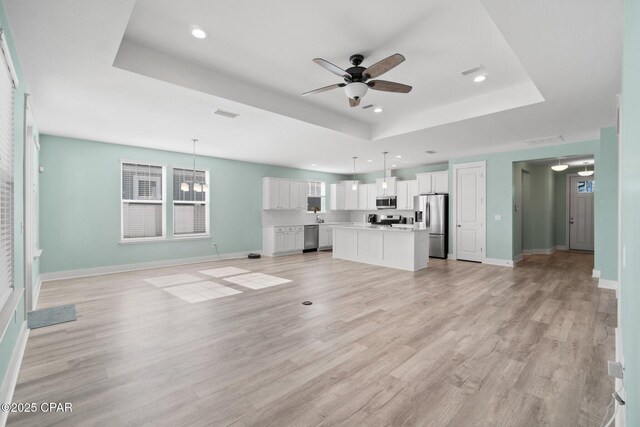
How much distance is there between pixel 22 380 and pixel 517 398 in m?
3.77

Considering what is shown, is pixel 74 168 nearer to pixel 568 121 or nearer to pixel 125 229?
pixel 125 229

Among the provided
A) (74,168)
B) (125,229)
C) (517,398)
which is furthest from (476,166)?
(74,168)

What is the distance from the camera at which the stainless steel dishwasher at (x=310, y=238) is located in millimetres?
9734

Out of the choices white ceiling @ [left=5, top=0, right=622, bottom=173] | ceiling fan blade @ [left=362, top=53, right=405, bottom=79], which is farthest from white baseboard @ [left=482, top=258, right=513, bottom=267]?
ceiling fan blade @ [left=362, top=53, right=405, bottom=79]

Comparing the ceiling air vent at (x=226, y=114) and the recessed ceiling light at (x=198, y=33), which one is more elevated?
the recessed ceiling light at (x=198, y=33)

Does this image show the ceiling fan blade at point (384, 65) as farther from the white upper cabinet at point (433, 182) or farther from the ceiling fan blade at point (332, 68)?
the white upper cabinet at point (433, 182)

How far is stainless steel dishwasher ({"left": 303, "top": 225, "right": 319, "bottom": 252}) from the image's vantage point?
973 cm

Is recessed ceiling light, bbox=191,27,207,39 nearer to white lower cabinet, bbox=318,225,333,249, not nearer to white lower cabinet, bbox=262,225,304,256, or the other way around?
white lower cabinet, bbox=262,225,304,256

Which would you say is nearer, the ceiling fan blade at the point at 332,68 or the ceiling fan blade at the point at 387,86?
the ceiling fan blade at the point at 332,68

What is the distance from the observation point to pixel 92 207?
615 centimetres

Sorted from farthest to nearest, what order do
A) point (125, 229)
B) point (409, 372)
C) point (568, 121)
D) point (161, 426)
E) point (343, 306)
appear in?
point (125, 229) → point (568, 121) → point (343, 306) → point (409, 372) → point (161, 426)

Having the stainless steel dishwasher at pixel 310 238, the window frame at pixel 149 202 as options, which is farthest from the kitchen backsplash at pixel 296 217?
the window frame at pixel 149 202

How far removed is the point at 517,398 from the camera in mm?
2094

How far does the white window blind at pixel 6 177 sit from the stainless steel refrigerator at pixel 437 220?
304 inches
